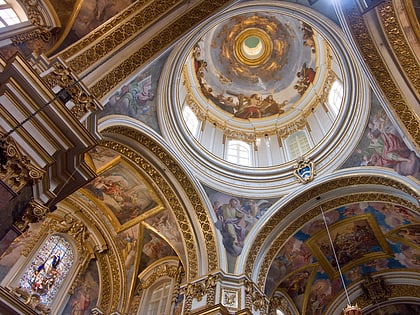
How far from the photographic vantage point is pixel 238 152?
1459cm

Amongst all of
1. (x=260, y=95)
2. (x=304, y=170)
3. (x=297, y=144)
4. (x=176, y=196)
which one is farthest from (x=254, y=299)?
(x=260, y=95)

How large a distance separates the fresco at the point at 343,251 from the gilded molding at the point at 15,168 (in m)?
8.32

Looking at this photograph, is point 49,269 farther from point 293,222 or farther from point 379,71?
point 379,71

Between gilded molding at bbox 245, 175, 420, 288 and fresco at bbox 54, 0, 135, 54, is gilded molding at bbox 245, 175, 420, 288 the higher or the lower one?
the higher one

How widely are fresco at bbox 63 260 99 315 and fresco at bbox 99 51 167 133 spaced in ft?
17.1

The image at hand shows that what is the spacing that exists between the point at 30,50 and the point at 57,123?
1569 mm

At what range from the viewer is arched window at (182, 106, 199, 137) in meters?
13.8

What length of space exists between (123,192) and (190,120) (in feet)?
13.1

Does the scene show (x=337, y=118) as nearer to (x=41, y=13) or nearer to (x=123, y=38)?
(x=123, y=38)

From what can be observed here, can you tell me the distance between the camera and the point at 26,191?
5.55m

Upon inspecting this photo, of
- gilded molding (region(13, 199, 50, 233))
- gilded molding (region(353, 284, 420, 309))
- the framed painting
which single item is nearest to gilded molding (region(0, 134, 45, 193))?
gilded molding (region(13, 199, 50, 233))

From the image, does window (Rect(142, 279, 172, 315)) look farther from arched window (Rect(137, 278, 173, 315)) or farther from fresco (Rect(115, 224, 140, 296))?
fresco (Rect(115, 224, 140, 296))

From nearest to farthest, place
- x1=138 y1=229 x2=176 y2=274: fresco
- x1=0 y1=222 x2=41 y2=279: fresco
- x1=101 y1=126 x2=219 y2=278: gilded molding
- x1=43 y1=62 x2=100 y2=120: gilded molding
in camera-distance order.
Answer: x1=43 y1=62 x2=100 y2=120: gilded molding
x1=0 y1=222 x2=41 y2=279: fresco
x1=101 y1=126 x2=219 y2=278: gilded molding
x1=138 y1=229 x2=176 y2=274: fresco

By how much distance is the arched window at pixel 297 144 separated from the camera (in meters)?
13.7
